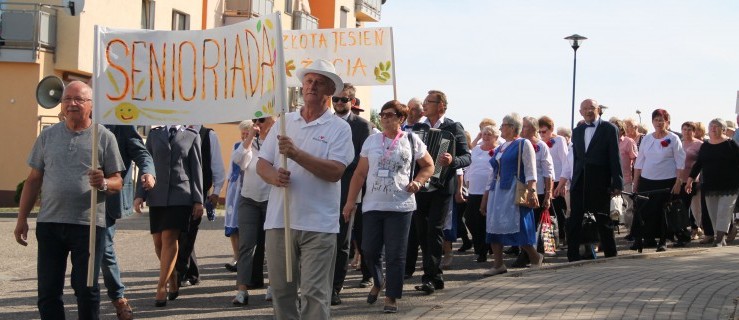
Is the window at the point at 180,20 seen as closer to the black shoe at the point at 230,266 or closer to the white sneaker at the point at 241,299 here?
the black shoe at the point at 230,266

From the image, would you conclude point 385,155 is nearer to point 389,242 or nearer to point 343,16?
point 389,242

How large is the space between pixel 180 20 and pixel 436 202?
96.5 ft

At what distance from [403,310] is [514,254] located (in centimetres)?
655

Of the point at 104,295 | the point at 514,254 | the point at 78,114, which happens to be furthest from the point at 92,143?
the point at 514,254

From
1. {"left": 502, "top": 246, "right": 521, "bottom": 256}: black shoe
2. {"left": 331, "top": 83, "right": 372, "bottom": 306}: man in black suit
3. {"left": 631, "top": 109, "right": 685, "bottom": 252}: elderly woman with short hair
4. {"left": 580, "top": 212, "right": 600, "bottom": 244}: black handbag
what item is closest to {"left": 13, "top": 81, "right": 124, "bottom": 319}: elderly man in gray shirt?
{"left": 331, "top": 83, "right": 372, "bottom": 306}: man in black suit

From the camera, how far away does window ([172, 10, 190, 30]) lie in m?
40.0

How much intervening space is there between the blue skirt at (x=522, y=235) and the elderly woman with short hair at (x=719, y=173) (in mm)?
4575

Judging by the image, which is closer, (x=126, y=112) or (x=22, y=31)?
(x=126, y=112)

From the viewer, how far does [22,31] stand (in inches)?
1240

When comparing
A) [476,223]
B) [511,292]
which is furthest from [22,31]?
[511,292]

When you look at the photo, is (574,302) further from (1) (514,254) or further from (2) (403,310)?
(1) (514,254)

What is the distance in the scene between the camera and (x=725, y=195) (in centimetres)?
1805

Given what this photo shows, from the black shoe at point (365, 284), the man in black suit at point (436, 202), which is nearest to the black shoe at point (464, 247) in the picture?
the man in black suit at point (436, 202)

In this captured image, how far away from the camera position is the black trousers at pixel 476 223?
16.1 meters
